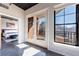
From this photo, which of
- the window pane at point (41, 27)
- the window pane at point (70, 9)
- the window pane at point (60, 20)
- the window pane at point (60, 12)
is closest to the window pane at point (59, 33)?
the window pane at point (60, 20)

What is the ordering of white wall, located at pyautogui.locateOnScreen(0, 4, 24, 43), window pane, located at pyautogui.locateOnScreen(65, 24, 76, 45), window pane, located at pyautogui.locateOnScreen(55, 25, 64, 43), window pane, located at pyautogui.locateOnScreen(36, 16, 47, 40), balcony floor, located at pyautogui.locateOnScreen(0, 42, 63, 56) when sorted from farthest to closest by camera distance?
window pane, located at pyautogui.locateOnScreen(36, 16, 47, 40)
white wall, located at pyautogui.locateOnScreen(0, 4, 24, 43)
window pane, located at pyautogui.locateOnScreen(55, 25, 64, 43)
balcony floor, located at pyautogui.locateOnScreen(0, 42, 63, 56)
window pane, located at pyautogui.locateOnScreen(65, 24, 76, 45)

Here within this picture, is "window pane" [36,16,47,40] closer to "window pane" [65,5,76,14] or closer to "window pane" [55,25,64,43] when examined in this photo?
"window pane" [55,25,64,43]

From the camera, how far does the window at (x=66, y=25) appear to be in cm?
353

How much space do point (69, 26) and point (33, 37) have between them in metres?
3.15

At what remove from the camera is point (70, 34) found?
3.68 metres

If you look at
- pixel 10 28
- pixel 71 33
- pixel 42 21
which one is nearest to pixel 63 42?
pixel 71 33

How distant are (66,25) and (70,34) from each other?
38cm

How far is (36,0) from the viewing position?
2.46ft

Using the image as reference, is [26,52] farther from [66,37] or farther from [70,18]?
[70,18]

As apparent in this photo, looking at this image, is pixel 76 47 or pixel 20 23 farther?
pixel 20 23

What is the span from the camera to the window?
3.53 meters

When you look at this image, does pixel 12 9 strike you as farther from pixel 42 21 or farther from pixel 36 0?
pixel 36 0

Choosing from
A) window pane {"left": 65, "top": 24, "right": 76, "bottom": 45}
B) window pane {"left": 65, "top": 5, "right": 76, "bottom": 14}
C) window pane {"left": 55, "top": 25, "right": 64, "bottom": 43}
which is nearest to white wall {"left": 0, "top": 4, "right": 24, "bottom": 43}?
window pane {"left": 55, "top": 25, "right": 64, "bottom": 43}

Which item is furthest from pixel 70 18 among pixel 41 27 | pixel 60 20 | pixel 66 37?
pixel 41 27
